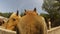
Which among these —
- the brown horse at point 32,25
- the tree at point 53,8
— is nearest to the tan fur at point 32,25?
the brown horse at point 32,25

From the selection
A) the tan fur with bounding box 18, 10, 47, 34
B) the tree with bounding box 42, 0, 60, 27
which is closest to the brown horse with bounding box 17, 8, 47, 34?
the tan fur with bounding box 18, 10, 47, 34

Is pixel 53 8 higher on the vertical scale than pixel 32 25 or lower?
lower

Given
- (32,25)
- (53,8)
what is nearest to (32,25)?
(32,25)

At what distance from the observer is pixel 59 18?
15.5 meters

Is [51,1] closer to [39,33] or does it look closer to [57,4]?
[57,4]

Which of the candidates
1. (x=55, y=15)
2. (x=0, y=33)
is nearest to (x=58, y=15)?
(x=55, y=15)

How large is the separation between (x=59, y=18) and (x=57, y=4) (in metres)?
1.30

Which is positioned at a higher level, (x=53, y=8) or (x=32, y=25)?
(x=32, y=25)

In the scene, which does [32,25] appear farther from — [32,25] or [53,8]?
[53,8]

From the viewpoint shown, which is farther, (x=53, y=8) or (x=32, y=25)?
(x=53, y=8)

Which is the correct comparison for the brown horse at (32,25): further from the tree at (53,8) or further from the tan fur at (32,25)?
the tree at (53,8)

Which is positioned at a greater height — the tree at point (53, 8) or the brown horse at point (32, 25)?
the brown horse at point (32, 25)

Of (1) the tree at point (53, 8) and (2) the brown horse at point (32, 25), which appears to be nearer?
A: (2) the brown horse at point (32, 25)

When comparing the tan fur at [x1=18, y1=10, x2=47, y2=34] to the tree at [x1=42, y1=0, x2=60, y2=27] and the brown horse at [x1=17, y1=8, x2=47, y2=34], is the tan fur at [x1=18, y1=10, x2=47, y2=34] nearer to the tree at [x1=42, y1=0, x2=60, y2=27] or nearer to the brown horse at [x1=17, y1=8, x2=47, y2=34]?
the brown horse at [x1=17, y1=8, x2=47, y2=34]
